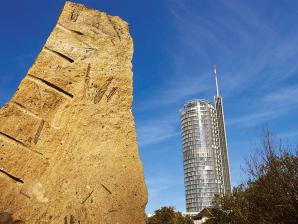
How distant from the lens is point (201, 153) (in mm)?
171250

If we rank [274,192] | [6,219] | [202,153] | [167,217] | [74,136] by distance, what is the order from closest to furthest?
[6,219]
[74,136]
[274,192]
[167,217]
[202,153]

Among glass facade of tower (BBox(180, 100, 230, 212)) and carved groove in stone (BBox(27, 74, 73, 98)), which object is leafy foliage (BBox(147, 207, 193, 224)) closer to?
carved groove in stone (BBox(27, 74, 73, 98))

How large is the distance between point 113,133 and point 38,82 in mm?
1368

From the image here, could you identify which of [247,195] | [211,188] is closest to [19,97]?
[247,195]

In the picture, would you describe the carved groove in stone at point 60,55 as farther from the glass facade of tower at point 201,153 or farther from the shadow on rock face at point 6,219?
the glass facade of tower at point 201,153

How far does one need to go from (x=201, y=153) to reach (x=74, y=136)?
16724cm

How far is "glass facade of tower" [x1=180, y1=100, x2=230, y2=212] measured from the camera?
168750mm

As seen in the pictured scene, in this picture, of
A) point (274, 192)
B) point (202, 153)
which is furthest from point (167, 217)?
point (202, 153)

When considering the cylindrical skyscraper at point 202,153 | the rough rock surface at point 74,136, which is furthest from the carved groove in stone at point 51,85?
the cylindrical skyscraper at point 202,153

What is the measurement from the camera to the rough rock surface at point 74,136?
19.3 ft

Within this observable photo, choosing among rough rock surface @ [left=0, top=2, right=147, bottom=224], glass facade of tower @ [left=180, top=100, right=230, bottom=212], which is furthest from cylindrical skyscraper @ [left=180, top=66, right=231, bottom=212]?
rough rock surface @ [left=0, top=2, right=147, bottom=224]

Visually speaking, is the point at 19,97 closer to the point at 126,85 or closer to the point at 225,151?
the point at 126,85

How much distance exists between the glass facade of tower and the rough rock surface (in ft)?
528

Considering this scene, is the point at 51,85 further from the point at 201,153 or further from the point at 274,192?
the point at 201,153
